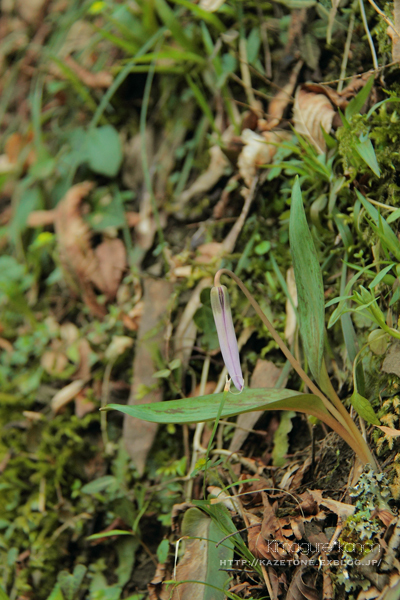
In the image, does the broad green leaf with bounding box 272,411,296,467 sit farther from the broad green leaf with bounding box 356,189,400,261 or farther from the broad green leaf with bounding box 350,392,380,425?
the broad green leaf with bounding box 356,189,400,261

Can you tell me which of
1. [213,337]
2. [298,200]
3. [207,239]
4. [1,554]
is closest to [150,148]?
[207,239]

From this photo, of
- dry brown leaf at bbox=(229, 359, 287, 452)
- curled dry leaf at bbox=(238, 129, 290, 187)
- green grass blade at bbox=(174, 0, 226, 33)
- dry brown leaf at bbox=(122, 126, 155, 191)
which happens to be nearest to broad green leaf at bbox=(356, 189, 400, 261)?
dry brown leaf at bbox=(229, 359, 287, 452)

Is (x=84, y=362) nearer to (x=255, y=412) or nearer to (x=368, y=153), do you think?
(x=255, y=412)

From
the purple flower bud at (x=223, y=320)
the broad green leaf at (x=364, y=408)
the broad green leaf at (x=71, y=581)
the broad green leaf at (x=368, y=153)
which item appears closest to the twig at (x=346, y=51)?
the broad green leaf at (x=368, y=153)

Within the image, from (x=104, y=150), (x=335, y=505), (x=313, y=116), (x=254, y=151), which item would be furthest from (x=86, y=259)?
(x=335, y=505)

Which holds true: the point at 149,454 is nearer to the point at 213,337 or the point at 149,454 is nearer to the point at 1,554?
the point at 213,337

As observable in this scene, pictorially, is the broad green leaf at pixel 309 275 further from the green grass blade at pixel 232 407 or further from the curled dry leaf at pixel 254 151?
the curled dry leaf at pixel 254 151

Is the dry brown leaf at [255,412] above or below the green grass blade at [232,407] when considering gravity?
below
